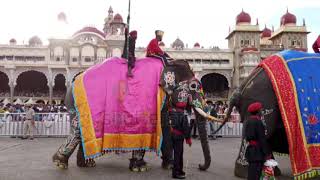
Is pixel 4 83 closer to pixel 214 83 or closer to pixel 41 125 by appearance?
pixel 214 83

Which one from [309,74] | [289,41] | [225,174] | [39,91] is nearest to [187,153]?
[225,174]

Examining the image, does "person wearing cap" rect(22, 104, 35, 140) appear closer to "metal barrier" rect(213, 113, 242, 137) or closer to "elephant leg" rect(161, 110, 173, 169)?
"metal barrier" rect(213, 113, 242, 137)

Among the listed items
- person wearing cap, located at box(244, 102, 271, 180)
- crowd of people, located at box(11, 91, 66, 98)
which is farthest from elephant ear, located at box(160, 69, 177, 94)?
crowd of people, located at box(11, 91, 66, 98)

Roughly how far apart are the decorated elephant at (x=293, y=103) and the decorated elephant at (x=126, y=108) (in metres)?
0.91

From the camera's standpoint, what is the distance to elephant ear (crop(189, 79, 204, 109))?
5.37 meters

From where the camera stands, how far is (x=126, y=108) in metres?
5.51

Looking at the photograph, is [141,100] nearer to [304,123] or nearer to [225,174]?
[225,174]

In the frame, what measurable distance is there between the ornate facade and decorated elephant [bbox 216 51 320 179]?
3317 cm

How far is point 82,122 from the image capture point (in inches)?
216

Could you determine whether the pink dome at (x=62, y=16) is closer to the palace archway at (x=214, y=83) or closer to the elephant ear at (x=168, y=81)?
the palace archway at (x=214, y=83)

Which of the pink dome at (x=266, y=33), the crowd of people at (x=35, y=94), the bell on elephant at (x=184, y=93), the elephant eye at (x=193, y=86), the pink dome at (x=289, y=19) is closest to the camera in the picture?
the bell on elephant at (x=184, y=93)

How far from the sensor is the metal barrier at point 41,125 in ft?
42.6

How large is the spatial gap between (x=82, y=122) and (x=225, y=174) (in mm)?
2098

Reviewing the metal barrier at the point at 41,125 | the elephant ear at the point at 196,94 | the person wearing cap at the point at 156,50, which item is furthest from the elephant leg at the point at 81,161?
the metal barrier at the point at 41,125
